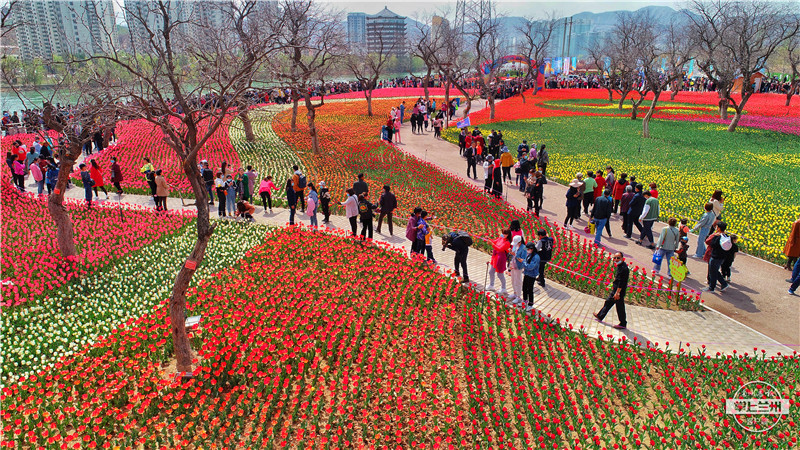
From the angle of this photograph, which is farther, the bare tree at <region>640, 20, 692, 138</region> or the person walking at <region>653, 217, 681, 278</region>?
the bare tree at <region>640, 20, 692, 138</region>

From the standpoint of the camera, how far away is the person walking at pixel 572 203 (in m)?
14.8

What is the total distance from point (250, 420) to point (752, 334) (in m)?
9.09

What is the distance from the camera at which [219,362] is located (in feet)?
26.7


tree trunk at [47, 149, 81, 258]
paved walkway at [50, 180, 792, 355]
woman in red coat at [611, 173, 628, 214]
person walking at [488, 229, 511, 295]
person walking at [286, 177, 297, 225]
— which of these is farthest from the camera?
woman in red coat at [611, 173, 628, 214]

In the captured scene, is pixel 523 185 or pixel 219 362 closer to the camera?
pixel 219 362

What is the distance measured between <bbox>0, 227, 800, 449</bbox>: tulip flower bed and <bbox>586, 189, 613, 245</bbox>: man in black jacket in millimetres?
5071

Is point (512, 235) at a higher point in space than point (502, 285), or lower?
higher

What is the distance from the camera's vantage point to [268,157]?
24.6 m

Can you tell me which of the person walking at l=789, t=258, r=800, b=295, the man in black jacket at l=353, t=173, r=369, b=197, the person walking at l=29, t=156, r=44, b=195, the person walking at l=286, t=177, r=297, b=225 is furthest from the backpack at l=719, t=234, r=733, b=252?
the person walking at l=29, t=156, r=44, b=195

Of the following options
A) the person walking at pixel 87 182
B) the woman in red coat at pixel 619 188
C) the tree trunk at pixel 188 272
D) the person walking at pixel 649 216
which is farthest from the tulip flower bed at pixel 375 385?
the person walking at pixel 87 182

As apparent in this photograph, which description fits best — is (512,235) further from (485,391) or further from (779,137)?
(779,137)

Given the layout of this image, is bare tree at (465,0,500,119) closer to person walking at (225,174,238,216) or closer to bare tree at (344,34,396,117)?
bare tree at (344,34,396,117)

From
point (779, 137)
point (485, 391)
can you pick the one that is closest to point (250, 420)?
point (485, 391)

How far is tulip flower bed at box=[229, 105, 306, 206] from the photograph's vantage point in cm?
2028
